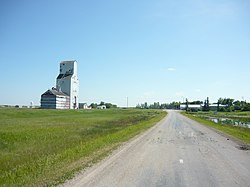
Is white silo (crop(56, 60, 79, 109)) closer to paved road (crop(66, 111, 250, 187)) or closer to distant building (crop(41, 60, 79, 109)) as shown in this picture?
distant building (crop(41, 60, 79, 109))

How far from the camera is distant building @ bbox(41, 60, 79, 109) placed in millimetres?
114375

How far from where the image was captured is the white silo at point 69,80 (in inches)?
4793

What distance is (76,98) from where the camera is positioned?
5079 inches

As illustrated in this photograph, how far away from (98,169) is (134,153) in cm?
443

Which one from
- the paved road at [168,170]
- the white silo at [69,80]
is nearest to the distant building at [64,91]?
the white silo at [69,80]

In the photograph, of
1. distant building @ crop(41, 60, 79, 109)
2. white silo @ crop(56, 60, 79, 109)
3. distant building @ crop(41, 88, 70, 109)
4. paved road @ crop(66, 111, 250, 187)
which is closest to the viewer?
paved road @ crop(66, 111, 250, 187)

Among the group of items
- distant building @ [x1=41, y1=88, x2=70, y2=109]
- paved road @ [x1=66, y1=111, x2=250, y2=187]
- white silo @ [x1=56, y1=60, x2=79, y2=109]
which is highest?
white silo @ [x1=56, y1=60, x2=79, y2=109]

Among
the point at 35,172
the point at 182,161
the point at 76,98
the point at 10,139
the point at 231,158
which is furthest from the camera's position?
the point at 76,98

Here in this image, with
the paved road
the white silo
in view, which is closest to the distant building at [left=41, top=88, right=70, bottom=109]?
the white silo

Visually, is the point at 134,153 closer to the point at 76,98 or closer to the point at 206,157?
the point at 206,157

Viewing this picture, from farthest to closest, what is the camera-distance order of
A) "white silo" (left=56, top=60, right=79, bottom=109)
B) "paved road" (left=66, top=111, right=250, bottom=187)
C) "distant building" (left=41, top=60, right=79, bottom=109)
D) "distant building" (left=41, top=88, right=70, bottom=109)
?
1. "white silo" (left=56, top=60, right=79, bottom=109)
2. "distant building" (left=41, top=60, right=79, bottom=109)
3. "distant building" (left=41, top=88, right=70, bottom=109)
4. "paved road" (left=66, top=111, right=250, bottom=187)

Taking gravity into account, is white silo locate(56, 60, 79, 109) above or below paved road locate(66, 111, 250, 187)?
above

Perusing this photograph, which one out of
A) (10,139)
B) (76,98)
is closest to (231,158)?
(10,139)

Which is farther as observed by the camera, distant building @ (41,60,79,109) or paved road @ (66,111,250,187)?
distant building @ (41,60,79,109)
